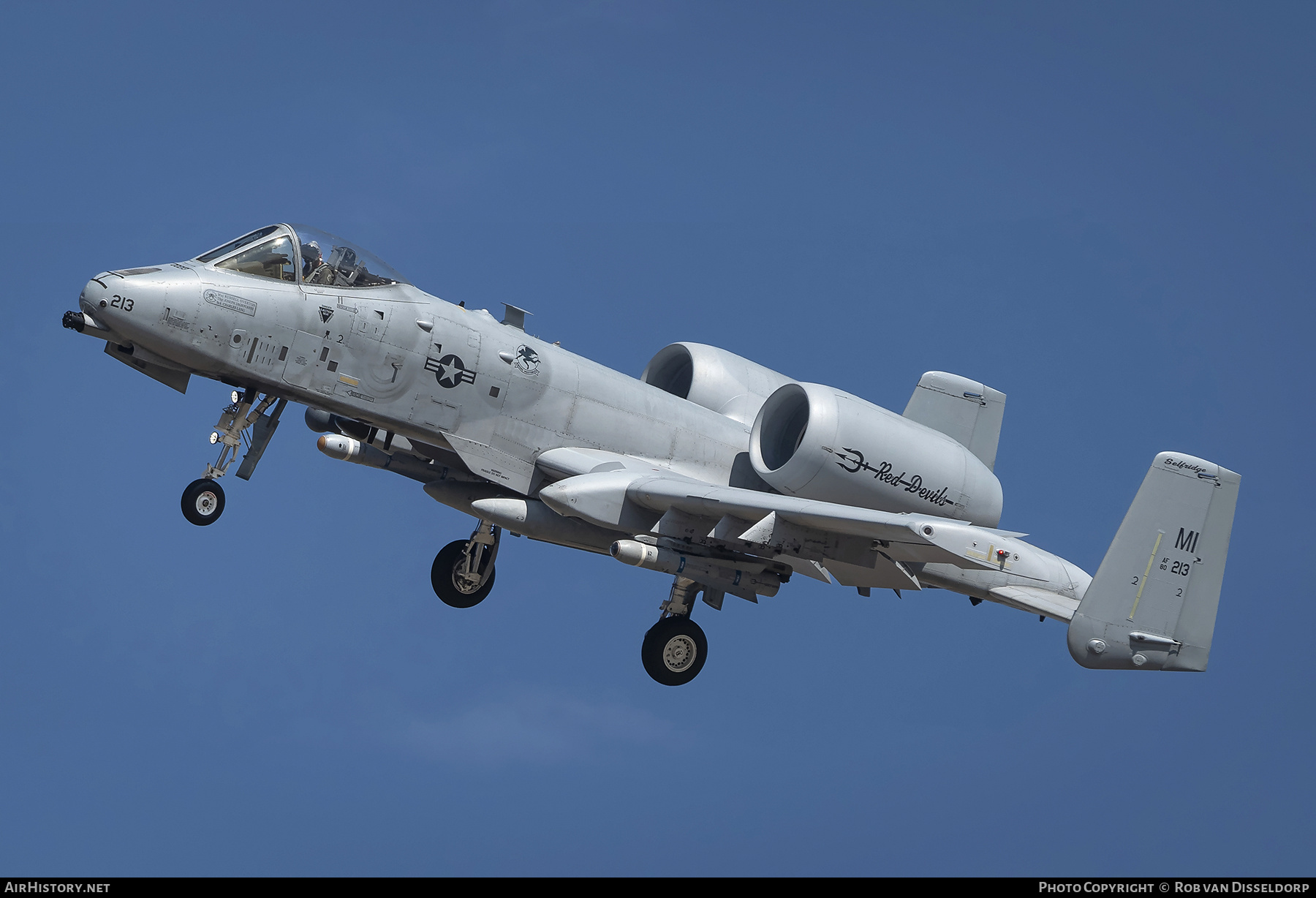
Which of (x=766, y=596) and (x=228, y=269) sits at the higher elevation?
(x=228, y=269)

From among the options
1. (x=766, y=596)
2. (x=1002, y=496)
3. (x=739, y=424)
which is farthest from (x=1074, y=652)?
(x=739, y=424)

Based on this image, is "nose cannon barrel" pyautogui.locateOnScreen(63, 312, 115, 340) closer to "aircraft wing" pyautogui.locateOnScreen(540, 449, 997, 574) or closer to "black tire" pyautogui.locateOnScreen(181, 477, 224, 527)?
"black tire" pyautogui.locateOnScreen(181, 477, 224, 527)

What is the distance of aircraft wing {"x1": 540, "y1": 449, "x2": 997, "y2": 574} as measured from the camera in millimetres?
11773

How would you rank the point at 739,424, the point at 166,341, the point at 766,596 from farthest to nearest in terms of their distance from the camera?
1. the point at 739,424
2. the point at 766,596
3. the point at 166,341

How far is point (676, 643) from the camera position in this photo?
43.9ft

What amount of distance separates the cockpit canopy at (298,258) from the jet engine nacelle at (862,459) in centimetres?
429

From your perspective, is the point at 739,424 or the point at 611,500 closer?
the point at 611,500

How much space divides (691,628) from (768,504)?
2.26 m

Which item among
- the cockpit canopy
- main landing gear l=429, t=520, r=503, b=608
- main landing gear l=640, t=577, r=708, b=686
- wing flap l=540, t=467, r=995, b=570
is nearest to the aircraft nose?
the cockpit canopy

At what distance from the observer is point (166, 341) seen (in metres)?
11.5

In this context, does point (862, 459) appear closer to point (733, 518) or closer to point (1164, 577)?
point (733, 518)

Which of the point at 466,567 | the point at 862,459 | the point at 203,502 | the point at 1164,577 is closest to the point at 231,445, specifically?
the point at 203,502

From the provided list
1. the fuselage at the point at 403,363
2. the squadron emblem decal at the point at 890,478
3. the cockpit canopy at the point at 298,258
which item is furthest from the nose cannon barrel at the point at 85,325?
the squadron emblem decal at the point at 890,478

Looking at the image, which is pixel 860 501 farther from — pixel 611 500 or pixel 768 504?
pixel 611 500
